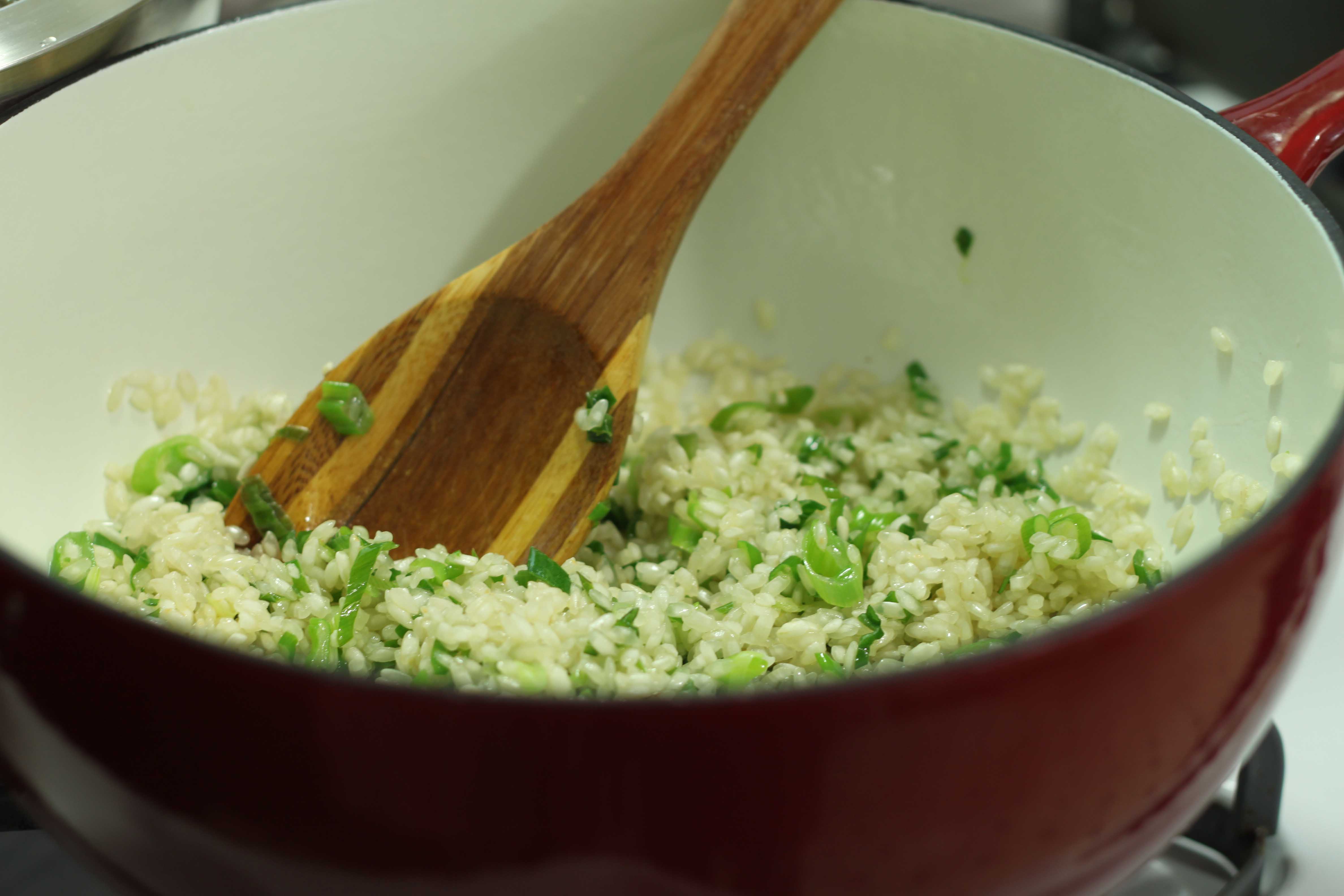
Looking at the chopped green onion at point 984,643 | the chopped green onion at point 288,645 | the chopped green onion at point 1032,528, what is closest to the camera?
the chopped green onion at point 984,643

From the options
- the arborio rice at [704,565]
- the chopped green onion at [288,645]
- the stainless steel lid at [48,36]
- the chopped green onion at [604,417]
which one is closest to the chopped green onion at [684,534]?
the arborio rice at [704,565]

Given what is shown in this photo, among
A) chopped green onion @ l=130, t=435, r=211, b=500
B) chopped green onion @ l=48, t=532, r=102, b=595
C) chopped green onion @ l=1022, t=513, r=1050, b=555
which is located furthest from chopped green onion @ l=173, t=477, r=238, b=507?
chopped green onion @ l=1022, t=513, r=1050, b=555

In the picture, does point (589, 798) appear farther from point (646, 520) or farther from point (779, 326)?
point (779, 326)

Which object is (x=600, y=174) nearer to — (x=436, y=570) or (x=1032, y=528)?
(x=436, y=570)

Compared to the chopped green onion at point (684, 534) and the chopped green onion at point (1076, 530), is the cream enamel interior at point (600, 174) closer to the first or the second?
the chopped green onion at point (1076, 530)

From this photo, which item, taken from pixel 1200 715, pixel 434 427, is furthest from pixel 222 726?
pixel 434 427

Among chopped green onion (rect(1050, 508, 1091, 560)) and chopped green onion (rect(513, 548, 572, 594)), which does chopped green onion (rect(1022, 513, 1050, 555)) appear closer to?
chopped green onion (rect(1050, 508, 1091, 560))
